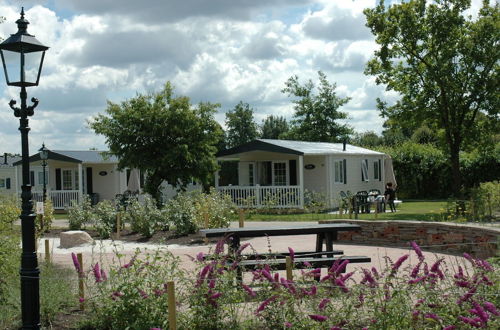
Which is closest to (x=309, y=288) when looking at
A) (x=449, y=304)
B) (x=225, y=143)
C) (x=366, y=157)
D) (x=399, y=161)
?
(x=449, y=304)

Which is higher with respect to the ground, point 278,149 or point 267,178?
point 278,149

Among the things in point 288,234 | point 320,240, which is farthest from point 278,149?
point 288,234

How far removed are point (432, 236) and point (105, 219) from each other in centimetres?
887

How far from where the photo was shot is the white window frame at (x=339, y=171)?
28344 mm

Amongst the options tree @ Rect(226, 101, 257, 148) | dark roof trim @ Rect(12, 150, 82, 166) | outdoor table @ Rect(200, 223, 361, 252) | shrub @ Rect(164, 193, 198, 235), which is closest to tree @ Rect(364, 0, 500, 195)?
shrub @ Rect(164, 193, 198, 235)

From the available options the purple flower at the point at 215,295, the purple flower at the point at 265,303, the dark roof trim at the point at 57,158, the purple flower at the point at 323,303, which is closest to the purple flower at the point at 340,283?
the purple flower at the point at 323,303

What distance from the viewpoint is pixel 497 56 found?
795 inches

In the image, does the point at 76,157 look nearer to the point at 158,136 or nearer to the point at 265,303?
the point at 158,136

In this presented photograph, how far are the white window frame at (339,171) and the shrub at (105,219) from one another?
12559 millimetres

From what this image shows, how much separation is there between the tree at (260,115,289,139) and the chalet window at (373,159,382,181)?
33.2 metres

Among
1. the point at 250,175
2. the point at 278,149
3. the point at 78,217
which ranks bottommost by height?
the point at 78,217

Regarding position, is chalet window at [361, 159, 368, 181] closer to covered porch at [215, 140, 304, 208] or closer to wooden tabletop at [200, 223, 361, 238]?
covered porch at [215, 140, 304, 208]

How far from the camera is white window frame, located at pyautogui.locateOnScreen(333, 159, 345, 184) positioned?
1116 inches

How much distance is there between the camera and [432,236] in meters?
13.0
